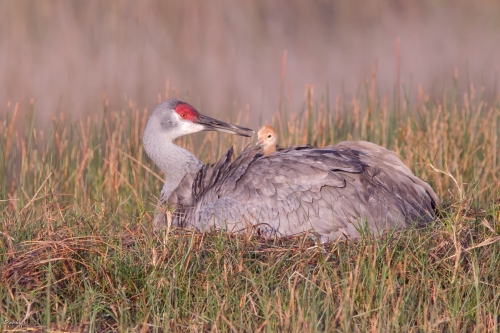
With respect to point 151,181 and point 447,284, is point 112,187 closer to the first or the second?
point 151,181

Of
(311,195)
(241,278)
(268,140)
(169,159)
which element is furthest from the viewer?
(169,159)

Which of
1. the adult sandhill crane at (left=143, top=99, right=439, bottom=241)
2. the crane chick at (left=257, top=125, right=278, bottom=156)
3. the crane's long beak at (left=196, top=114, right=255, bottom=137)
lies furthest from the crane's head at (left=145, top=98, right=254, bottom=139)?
the adult sandhill crane at (left=143, top=99, right=439, bottom=241)

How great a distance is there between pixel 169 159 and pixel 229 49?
5098 millimetres

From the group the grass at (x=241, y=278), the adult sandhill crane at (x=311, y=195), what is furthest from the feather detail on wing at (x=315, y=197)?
the grass at (x=241, y=278)

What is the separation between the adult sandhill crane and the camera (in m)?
4.80

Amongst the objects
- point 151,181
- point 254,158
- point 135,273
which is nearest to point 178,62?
point 151,181

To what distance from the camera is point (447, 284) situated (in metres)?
3.89

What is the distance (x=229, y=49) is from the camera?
10750mm

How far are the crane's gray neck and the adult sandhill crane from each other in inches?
19.6

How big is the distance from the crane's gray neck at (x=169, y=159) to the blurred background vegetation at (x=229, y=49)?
3.03m

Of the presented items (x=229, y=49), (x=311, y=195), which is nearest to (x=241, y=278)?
(x=311, y=195)

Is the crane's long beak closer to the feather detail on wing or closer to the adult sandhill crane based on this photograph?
the adult sandhill crane

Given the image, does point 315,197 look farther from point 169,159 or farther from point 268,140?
point 169,159

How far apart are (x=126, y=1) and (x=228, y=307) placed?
821cm
